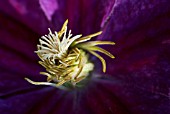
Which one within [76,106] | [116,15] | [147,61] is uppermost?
[116,15]

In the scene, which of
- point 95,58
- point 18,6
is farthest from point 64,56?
point 18,6

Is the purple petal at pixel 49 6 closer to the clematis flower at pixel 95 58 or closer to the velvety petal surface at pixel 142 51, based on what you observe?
the clematis flower at pixel 95 58

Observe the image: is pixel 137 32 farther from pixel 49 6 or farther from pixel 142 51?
pixel 49 6

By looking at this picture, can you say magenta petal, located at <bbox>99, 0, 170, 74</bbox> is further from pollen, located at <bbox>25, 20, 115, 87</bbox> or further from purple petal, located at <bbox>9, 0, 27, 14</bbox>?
purple petal, located at <bbox>9, 0, 27, 14</bbox>

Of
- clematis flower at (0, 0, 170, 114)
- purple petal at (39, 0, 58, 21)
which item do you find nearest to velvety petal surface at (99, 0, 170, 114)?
clematis flower at (0, 0, 170, 114)

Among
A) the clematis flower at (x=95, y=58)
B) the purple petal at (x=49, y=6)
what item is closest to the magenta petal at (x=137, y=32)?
the clematis flower at (x=95, y=58)

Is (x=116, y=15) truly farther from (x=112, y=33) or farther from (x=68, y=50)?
(x=68, y=50)

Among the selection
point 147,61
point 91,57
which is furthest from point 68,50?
point 147,61
